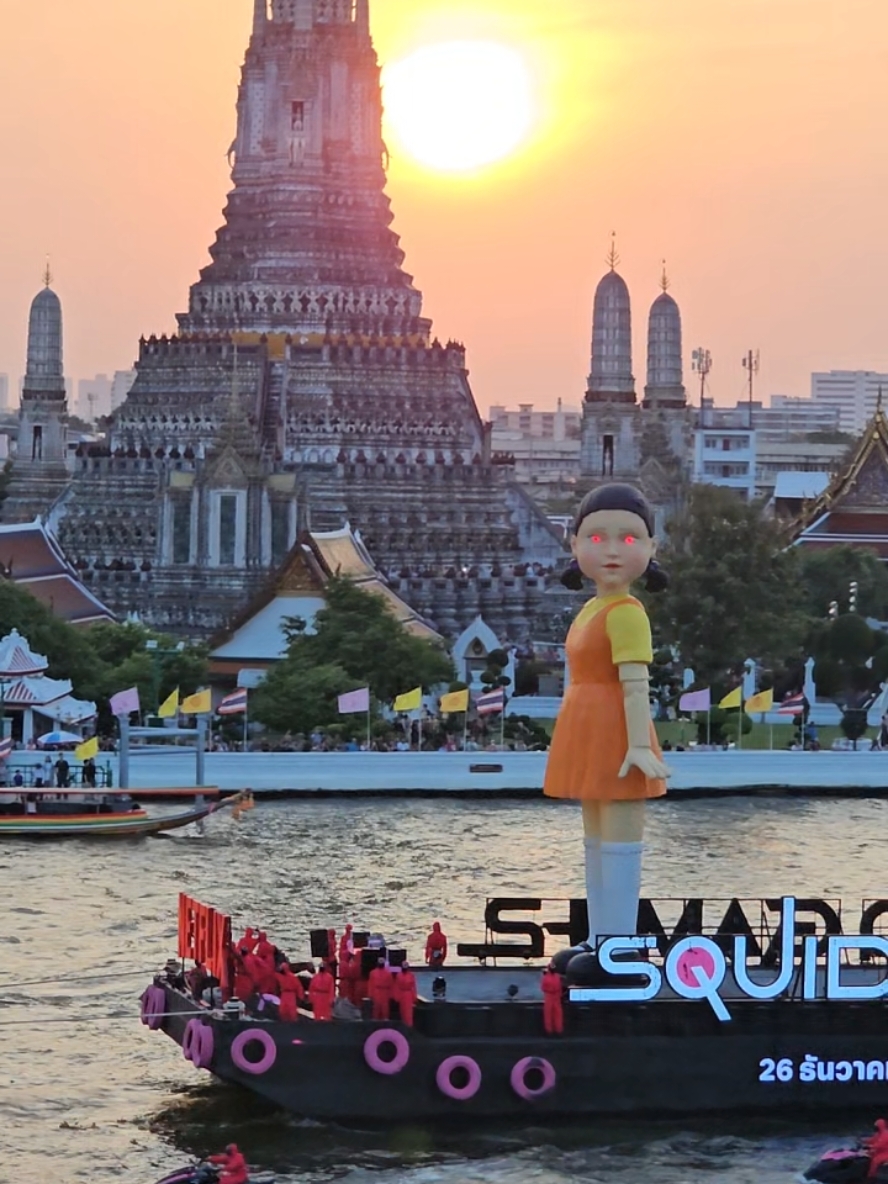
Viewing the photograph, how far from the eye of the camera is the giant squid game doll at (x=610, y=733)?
102 ft

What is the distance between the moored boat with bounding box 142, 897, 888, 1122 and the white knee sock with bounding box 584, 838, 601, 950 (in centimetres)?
51

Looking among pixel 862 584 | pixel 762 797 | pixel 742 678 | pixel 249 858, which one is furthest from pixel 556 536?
pixel 249 858

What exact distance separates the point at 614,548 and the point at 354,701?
31.7 m

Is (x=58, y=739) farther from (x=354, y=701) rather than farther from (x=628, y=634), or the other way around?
(x=628, y=634)

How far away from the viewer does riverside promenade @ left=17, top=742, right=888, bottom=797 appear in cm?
6078

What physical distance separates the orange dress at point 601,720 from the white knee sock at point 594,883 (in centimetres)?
46

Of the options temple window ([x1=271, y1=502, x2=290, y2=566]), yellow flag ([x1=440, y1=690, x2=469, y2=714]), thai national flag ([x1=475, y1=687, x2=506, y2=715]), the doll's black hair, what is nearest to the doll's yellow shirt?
the doll's black hair

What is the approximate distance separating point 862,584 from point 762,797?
101ft

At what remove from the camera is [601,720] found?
3131cm

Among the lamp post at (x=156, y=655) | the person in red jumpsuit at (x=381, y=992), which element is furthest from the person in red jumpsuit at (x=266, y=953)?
the lamp post at (x=156, y=655)

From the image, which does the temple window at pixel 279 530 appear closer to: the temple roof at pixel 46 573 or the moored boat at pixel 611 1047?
the temple roof at pixel 46 573

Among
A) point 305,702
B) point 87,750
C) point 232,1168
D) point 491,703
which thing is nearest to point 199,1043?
point 232,1168

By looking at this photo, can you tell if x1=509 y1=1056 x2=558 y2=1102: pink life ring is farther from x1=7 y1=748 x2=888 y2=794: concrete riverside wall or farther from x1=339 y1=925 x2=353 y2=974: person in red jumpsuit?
x1=7 y1=748 x2=888 y2=794: concrete riverside wall

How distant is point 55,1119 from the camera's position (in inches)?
1259
